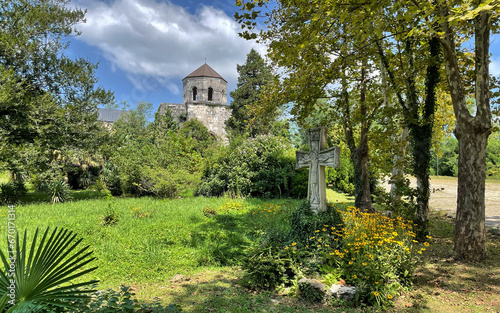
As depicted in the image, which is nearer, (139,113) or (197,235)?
(197,235)

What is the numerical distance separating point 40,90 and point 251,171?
10.9m

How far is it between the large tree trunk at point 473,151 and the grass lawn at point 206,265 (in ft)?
1.28

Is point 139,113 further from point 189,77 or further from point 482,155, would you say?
point 482,155

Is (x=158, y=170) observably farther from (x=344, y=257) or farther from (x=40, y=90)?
(x=344, y=257)

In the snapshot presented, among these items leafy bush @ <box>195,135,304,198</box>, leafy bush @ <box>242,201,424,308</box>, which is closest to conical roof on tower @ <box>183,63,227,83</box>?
leafy bush @ <box>195,135,304,198</box>

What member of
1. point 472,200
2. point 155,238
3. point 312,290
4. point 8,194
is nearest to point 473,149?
point 472,200

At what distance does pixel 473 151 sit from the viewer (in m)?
5.04

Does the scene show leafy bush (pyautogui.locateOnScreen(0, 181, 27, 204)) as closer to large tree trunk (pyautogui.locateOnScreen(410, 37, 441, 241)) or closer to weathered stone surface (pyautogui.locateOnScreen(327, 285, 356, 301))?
weathered stone surface (pyautogui.locateOnScreen(327, 285, 356, 301))

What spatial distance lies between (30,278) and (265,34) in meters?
8.43

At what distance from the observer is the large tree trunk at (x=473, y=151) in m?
4.99

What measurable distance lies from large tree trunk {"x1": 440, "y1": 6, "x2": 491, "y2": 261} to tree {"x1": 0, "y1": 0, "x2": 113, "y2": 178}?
44.2 feet

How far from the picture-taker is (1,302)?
1.49 metres

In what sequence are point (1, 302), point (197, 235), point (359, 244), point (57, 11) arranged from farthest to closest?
point (57, 11)
point (197, 235)
point (359, 244)
point (1, 302)

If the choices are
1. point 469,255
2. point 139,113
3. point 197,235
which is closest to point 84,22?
point 197,235
